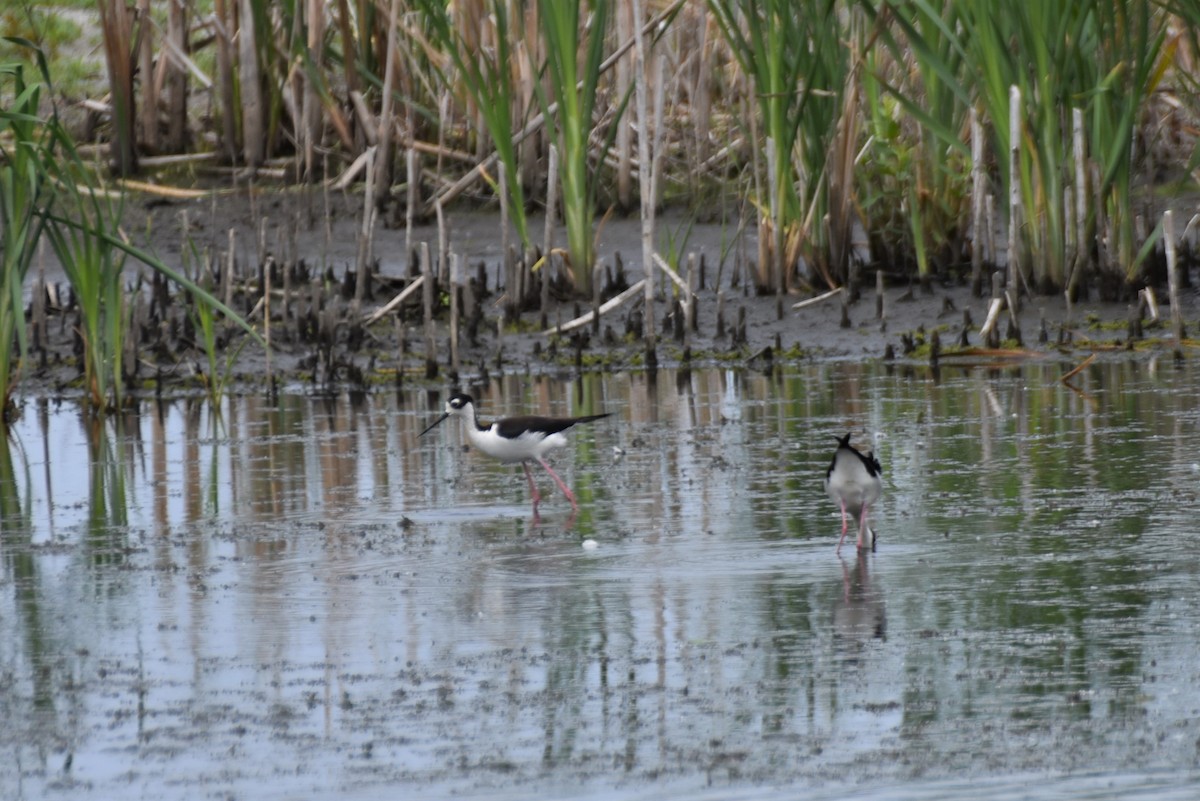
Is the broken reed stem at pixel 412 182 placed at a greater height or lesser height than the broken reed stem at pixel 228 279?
greater

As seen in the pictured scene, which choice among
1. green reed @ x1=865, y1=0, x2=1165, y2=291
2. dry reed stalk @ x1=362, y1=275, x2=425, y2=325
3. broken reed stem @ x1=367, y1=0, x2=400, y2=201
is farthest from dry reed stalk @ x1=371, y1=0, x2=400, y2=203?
green reed @ x1=865, y1=0, x2=1165, y2=291

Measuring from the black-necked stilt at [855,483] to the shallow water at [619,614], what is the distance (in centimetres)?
12

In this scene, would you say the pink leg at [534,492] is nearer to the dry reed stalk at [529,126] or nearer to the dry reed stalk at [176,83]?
the dry reed stalk at [529,126]

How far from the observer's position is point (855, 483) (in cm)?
709

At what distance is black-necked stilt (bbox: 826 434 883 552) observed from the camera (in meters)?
7.01

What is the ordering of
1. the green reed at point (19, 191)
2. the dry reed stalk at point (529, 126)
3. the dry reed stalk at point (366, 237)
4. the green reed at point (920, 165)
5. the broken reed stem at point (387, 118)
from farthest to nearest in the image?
the broken reed stem at point (387, 118) → the dry reed stalk at point (366, 237) → the dry reed stalk at point (529, 126) → the green reed at point (920, 165) → the green reed at point (19, 191)

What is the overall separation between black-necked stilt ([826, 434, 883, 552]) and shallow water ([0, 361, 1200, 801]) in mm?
121

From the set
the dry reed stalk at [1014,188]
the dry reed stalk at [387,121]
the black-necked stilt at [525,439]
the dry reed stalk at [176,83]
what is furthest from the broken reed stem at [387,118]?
the black-necked stilt at [525,439]

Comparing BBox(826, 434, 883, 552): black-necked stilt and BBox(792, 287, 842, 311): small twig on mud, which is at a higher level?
BBox(792, 287, 842, 311): small twig on mud

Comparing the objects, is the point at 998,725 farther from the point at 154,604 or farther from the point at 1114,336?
the point at 1114,336

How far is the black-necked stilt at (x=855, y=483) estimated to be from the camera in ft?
23.0

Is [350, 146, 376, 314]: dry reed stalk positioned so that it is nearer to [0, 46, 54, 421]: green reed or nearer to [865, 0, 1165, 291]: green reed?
[865, 0, 1165, 291]: green reed

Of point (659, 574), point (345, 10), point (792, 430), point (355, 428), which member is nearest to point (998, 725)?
point (659, 574)

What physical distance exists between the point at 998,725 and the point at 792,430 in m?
5.36
